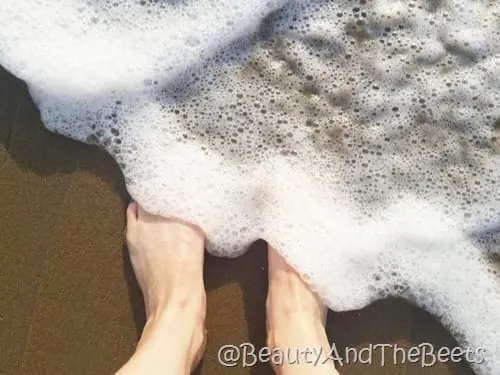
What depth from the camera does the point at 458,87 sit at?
1072 mm

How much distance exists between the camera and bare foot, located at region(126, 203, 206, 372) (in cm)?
97

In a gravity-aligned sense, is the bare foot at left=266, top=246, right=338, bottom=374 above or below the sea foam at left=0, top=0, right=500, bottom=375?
below

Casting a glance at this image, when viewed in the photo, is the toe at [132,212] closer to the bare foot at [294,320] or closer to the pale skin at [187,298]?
the pale skin at [187,298]

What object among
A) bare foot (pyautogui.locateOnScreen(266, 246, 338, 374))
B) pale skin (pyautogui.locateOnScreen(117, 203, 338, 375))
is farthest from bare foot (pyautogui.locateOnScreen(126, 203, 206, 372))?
bare foot (pyautogui.locateOnScreen(266, 246, 338, 374))

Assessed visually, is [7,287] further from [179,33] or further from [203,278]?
[179,33]

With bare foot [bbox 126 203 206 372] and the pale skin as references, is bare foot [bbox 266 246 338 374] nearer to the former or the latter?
the pale skin

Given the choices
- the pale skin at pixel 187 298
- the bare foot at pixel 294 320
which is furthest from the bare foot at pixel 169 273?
the bare foot at pixel 294 320

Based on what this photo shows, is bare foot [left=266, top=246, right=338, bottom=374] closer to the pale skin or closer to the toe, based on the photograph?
the pale skin

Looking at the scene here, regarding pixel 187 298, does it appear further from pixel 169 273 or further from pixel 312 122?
pixel 312 122

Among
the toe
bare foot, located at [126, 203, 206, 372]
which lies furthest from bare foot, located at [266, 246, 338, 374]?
the toe

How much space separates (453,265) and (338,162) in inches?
9.3

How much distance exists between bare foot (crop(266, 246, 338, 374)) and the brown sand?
30 millimetres

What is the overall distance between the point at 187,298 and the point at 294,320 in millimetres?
160

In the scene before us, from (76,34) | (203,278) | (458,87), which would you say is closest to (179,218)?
(203,278)
